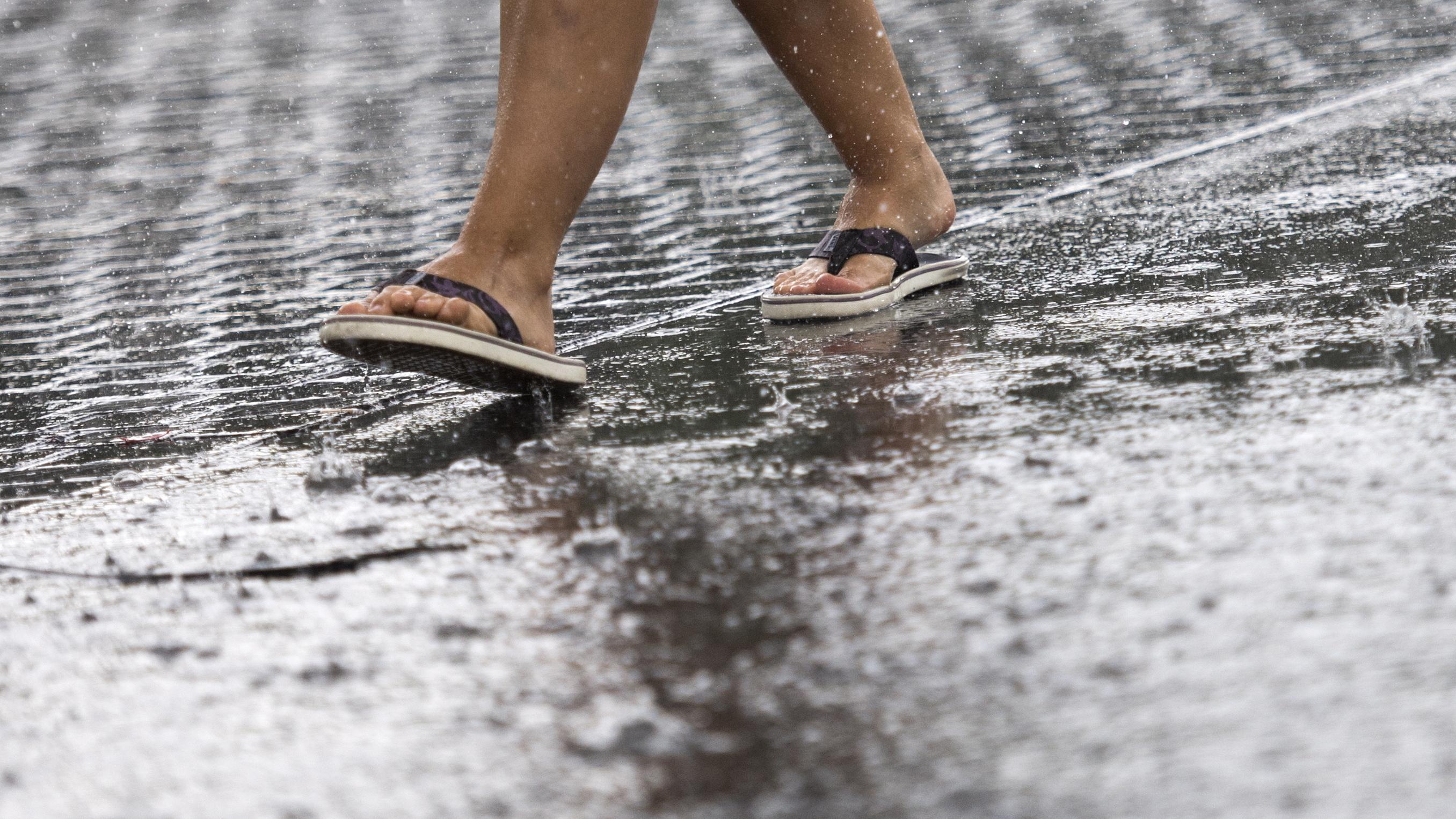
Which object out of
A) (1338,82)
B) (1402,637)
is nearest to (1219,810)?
(1402,637)

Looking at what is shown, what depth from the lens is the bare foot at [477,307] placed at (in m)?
2.05

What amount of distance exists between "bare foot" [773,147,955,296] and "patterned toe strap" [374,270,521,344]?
0.69 m

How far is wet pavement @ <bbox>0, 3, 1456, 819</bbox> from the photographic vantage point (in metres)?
0.97

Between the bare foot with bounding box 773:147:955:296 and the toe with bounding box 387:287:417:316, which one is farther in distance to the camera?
the bare foot with bounding box 773:147:955:296

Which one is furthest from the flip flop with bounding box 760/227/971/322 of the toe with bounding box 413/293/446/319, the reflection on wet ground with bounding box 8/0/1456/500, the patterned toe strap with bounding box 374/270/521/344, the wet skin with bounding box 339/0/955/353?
the toe with bounding box 413/293/446/319

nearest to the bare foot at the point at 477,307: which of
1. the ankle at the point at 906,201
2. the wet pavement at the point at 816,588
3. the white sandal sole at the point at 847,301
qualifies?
the wet pavement at the point at 816,588

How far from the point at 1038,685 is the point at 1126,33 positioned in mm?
6246

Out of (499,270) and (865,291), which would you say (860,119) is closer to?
(865,291)

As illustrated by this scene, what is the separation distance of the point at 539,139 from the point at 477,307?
0.28 meters

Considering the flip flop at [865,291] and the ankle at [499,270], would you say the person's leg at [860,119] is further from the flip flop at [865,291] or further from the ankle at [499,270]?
the ankle at [499,270]

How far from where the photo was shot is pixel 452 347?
2.00 metres

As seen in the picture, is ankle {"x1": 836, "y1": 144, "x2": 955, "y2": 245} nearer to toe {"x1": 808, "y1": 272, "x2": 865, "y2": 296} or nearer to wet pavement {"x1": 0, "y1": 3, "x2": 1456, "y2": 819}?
toe {"x1": 808, "y1": 272, "x2": 865, "y2": 296}

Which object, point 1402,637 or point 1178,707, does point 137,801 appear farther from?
point 1402,637

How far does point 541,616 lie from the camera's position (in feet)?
4.10
